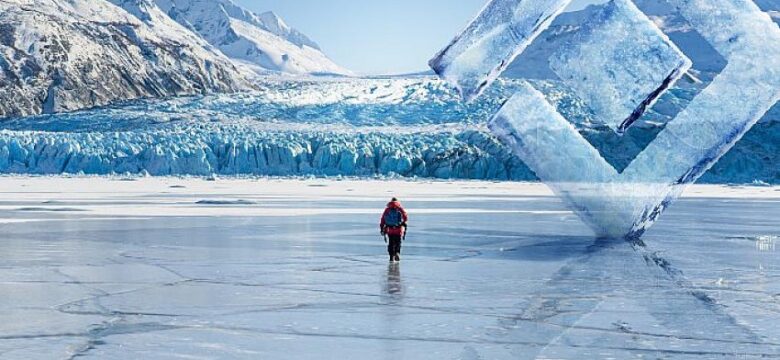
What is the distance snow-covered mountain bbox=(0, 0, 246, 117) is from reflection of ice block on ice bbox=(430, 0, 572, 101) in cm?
8253

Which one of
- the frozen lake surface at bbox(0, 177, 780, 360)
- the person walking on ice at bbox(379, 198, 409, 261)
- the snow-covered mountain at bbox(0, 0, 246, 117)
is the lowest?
the frozen lake surface at bbox(0, 177, 780, 360)

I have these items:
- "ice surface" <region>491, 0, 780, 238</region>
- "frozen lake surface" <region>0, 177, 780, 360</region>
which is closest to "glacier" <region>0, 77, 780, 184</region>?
"frozen lake surface" <region>0, 177, 780, 360</region>

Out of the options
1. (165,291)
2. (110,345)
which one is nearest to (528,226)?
(165,291)

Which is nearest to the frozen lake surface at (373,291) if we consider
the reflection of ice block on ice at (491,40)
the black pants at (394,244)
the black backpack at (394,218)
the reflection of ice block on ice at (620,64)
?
the black pants at (394,244)

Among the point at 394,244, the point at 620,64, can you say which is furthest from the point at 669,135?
the point at 394,244

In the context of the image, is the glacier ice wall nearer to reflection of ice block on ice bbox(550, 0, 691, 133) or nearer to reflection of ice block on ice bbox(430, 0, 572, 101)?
reflection of ice block on ice bbox(430, 0, 572, 101)

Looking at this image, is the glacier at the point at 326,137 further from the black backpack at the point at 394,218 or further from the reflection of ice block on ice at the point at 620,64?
the black backpack at the point at 394,218

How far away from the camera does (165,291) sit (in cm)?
862

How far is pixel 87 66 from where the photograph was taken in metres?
96.8

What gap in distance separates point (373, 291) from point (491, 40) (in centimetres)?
489

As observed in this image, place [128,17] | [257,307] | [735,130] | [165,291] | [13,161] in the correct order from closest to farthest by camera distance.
→ [257,307], [165,291], [735,130], [13,161], [128,17]

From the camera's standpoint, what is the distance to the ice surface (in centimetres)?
1268

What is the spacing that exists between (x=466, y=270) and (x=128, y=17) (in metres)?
133

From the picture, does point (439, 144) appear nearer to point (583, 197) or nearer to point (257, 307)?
point (583, 197)
